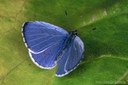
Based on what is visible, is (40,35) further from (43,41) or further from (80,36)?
(80,36)

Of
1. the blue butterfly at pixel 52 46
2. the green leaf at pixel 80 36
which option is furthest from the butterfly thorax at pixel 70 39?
the green leaf at pixel 80 36

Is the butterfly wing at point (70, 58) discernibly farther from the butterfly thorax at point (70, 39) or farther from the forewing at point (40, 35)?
the forewing at point (40, 35)

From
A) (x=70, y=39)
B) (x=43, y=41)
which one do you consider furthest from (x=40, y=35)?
(x=70, y=39)

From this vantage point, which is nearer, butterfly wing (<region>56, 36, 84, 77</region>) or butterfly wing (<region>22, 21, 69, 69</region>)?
butterfly wing (<region>56, 36, 84, 77</region>)

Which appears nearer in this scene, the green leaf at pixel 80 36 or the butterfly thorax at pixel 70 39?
the green leaf at pixel 80 36

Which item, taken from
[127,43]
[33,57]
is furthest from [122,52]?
[33,57]

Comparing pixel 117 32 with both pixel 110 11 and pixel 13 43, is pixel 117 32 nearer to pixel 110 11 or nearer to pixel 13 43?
pixel 110 11

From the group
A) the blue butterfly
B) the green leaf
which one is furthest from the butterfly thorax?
the green leaf

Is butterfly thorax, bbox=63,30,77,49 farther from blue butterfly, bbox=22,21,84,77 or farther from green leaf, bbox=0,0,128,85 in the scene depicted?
green leaf, bbox=0,0,128,85
